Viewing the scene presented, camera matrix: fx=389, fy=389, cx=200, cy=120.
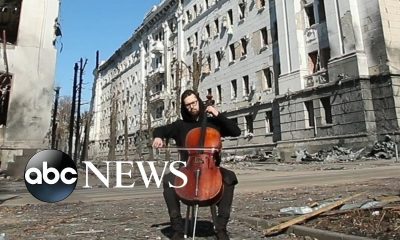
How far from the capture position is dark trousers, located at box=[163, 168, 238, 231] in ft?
11.7

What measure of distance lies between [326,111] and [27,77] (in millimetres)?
17200

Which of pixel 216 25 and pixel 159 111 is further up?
pixel 216 25

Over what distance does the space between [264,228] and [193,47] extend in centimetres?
3986

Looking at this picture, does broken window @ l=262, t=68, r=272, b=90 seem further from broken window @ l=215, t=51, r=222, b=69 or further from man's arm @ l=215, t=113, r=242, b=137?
man's arm @ l=215, t=113, r=242, b=137

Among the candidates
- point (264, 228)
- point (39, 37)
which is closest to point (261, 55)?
point (39, 37)

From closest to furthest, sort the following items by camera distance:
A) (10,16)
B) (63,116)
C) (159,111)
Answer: (10,16), (159,111), (63,116)

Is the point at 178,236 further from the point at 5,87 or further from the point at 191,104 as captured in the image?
the point at 5,87

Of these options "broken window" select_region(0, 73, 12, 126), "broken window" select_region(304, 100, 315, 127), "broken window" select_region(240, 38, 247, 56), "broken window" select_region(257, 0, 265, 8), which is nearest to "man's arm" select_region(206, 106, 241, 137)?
"broken window" select_region(0, 73, 12, 126)

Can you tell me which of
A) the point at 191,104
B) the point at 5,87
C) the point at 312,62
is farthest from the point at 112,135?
the point at 191,104

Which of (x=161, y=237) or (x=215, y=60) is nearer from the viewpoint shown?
(x=161, y=237)

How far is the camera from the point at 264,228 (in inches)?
170

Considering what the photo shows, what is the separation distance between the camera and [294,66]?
1048 inches

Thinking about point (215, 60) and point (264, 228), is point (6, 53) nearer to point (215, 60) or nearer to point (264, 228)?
point (264, 228)

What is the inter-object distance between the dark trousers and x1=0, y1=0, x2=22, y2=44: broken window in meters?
16.2
